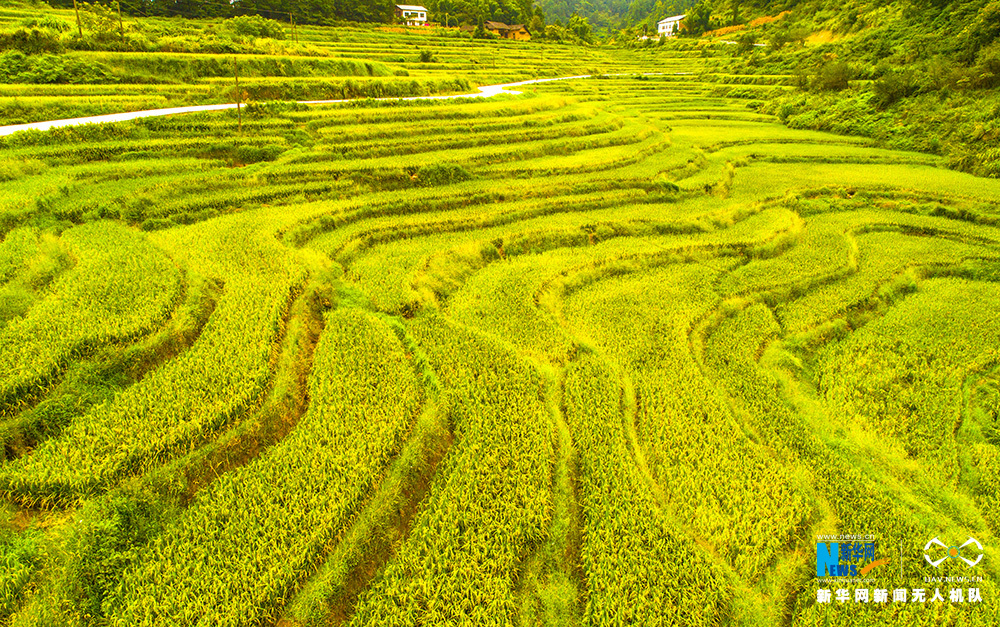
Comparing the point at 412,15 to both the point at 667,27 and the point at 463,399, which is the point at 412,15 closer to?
the point at 667,27

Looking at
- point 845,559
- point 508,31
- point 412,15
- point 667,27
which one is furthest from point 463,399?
point 667,27

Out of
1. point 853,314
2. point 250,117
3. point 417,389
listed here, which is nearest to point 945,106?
point 853,314

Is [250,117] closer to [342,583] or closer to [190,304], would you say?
[190,304]

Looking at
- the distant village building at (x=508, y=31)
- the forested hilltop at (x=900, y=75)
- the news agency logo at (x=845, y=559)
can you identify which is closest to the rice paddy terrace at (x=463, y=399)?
the news agency logo at (x=845, y=559)

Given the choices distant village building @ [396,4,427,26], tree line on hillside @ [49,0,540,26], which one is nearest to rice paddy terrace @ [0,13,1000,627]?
tree line on hillside @ [49,0,540,26]

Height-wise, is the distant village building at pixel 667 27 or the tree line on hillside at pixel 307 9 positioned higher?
the distant village building at pixel 667 27

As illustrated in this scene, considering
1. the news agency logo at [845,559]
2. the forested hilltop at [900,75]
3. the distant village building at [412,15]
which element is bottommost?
the news agency logo at [845,559]

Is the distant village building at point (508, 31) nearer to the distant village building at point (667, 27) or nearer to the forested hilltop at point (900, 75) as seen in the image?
the forested hilltop at point (900, 75)
